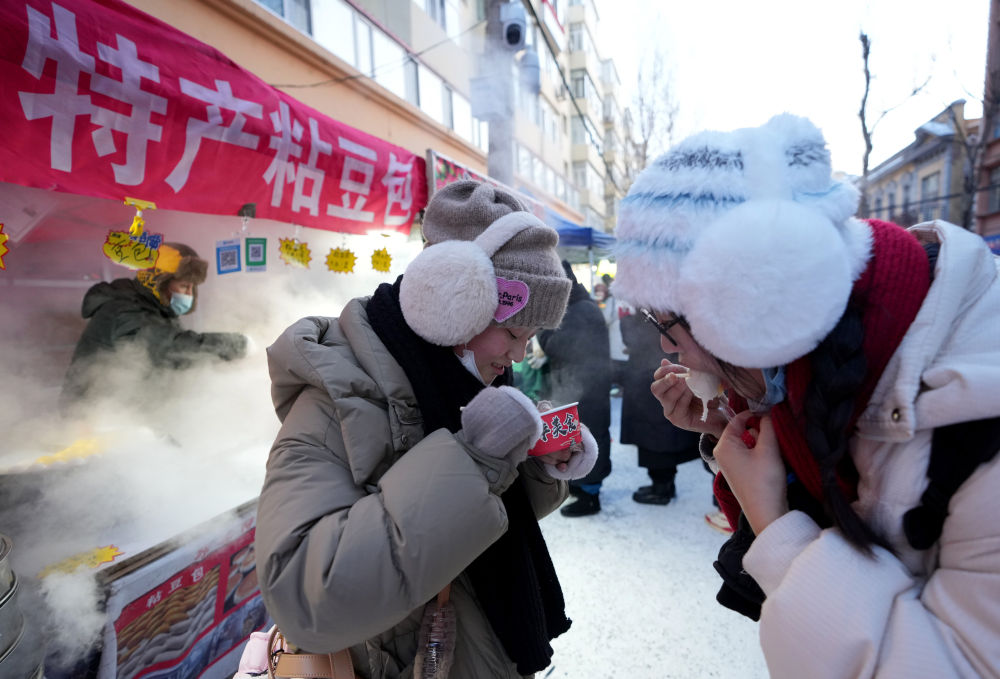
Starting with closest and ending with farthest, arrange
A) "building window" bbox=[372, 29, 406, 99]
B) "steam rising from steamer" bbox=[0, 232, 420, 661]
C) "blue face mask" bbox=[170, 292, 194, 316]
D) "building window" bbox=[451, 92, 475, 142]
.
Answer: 1. "steam rising from steamer" bbox=[0, 232, 420, 661]
2. "blue face mask" bbox=[170, 292, 194, 316]
3. "building window" bbox=[372, 29, 406, 99]
4. "building window" bbox=[451, 92, 475, 142]

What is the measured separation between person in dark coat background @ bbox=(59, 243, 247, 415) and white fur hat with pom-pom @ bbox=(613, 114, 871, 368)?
3.58 m

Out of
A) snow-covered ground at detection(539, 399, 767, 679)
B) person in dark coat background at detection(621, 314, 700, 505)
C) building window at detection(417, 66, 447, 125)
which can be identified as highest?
building window at detection(417, 66, 447, 125)

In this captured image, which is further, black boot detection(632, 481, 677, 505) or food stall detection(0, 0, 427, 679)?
black boot detection(632, 481, 677, 505)

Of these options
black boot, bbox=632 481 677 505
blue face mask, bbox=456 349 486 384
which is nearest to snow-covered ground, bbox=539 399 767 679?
black boot, bbox=632 481 677 505

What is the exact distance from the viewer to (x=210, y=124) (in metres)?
2.67

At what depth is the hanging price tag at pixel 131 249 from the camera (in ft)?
Answer: 9.09

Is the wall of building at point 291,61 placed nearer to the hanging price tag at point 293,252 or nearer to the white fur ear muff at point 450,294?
the hanging price tag at point 293,252

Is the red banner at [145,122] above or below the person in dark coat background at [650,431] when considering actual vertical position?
above

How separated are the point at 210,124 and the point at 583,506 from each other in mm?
A: 4038

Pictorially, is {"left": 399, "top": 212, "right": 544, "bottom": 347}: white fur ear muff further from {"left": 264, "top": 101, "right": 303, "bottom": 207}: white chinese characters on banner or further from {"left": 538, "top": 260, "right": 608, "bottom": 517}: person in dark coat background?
{"left": 538, "top": 260, "right": 608, "bottom": 517}: person in dark coat background

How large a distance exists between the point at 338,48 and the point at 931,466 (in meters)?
7.57

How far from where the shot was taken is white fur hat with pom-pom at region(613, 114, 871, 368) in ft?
2.62

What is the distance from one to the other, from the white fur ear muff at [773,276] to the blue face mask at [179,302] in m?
4.00

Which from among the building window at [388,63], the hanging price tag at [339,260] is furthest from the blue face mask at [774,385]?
the building window at [388,63]
